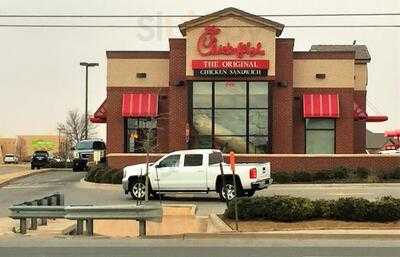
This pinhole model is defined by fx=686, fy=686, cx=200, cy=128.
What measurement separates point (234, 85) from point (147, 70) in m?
5.21

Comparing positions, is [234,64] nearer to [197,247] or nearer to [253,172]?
[253,172]

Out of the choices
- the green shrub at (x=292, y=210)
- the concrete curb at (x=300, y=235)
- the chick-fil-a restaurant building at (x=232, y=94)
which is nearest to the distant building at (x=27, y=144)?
the chick-fil-a restaurant building at (x=232, y=94)

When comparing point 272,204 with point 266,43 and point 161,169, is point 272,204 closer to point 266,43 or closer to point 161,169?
point 161,169

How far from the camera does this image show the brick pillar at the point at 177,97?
126 feet

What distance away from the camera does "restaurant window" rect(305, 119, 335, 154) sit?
39.5 m

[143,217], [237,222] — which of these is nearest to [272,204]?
[237,222]

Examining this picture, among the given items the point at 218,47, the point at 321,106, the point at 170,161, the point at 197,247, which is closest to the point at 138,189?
the point at 170,161

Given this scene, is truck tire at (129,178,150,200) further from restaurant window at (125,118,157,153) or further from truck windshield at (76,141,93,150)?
truck windshield at (76,141,93,150)

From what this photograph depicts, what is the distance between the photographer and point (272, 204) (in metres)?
17.2

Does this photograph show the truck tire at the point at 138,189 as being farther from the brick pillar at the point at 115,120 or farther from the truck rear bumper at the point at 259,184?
the brick pillar at the point at 115,120

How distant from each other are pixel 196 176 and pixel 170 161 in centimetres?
122

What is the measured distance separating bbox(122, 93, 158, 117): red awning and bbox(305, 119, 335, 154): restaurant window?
8892 mm

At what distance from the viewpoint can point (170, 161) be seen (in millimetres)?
25672

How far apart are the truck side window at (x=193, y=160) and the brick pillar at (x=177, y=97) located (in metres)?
12.9
